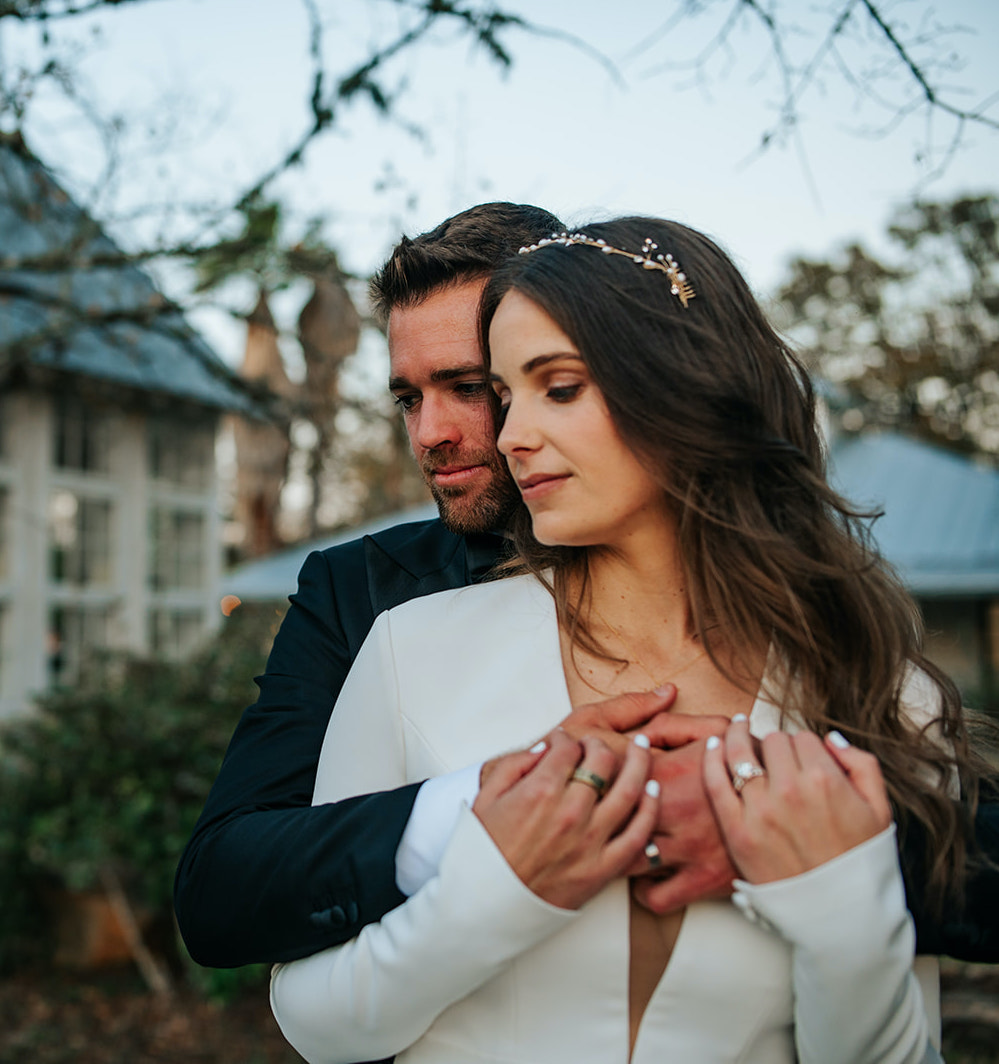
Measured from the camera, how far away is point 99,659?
6078mm

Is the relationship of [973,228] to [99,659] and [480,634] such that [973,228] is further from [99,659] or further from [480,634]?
[480,634]

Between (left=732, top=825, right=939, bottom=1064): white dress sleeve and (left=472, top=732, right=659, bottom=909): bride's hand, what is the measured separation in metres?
0.17

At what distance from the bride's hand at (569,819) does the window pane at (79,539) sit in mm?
7579

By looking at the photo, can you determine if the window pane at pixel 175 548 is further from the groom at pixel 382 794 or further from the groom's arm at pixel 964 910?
the groom's arm at pixel 964 910

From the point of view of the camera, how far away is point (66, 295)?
4.84 m

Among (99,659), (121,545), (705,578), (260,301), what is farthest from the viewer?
(121,545)

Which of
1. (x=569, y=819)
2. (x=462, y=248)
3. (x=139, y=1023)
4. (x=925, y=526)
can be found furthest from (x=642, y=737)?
(x=925, y=526)

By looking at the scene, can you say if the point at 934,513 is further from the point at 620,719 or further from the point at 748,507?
the point at 620,719

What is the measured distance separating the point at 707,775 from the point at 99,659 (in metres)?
5.45

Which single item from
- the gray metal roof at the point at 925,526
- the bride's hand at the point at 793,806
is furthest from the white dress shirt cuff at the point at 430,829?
the gray metal roof at the point at 925,526

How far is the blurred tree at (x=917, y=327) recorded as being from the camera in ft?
74.4

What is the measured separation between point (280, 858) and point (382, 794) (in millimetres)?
166

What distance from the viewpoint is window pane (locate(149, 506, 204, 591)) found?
30.2 ft

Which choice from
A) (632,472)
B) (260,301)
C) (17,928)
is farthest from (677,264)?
(17,928)
